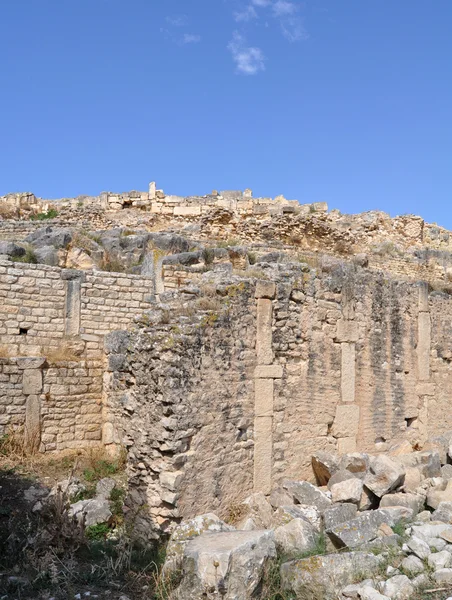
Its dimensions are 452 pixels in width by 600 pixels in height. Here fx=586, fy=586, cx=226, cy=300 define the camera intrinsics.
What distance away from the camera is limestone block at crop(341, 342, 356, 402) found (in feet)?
26.9

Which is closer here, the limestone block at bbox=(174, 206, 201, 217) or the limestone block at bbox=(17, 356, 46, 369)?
the limestone block at bbox=(17, 356, 46, 369)

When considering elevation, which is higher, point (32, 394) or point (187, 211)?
point (187, 211)

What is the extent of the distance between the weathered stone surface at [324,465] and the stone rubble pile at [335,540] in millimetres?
17

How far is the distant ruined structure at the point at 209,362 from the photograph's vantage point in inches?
241

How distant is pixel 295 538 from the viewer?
557 centimetres

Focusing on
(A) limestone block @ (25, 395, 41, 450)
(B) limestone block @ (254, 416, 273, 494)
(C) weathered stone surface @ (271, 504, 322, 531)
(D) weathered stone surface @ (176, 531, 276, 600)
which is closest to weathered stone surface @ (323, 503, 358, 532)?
(C) weathered stone surface @ (271, 504, 322, 531)

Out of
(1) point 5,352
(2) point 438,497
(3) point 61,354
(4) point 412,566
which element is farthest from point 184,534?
(1) point 5,352

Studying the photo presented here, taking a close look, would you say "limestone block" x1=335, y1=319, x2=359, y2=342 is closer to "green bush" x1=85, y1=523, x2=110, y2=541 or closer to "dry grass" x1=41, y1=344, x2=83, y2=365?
"green bush" x1=85, y1=523, x2=110, y2=541

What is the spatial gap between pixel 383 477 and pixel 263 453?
1387mm

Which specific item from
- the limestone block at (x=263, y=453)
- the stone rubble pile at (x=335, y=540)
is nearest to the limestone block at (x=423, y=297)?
the stone rubble pile at (x=335, y=540)

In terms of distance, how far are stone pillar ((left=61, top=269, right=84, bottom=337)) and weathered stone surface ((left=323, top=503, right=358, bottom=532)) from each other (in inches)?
239

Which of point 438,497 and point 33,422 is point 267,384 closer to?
point 438,497

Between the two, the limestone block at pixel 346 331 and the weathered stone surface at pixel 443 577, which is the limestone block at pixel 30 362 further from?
the weathered stone surface at pixel 443 577

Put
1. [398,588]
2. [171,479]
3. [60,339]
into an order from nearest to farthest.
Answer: [398,588]
[171,479]
[60,339]
